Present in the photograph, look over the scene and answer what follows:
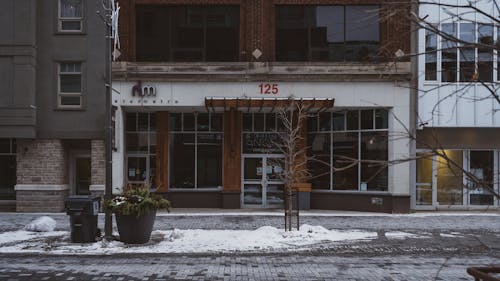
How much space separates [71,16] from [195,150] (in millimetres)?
7200

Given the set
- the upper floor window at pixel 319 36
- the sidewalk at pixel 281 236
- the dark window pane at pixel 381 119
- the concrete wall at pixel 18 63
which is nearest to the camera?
the sidewalk at pixel 281 236

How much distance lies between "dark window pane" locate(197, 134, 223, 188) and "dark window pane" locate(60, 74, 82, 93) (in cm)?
516

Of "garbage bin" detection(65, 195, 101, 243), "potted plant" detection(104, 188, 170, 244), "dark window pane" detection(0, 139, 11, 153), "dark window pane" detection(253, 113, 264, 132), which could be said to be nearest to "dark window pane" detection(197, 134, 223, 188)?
"dark window pane" detection(253, 113, 264, 132)

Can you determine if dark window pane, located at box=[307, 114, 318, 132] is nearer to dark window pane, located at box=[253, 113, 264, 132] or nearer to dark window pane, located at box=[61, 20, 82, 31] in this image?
dark window pane, located at box=[253, 113, 264, 132]

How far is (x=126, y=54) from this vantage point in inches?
804

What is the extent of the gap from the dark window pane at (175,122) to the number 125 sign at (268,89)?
3677 millimetres

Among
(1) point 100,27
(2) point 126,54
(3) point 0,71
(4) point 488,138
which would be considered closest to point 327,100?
(4) point 488,138

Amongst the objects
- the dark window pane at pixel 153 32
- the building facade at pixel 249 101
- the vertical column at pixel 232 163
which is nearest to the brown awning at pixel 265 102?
the building facade at pixel 249 101

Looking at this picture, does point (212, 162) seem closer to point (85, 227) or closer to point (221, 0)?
point (221, 0)

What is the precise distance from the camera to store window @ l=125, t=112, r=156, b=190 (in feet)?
69.6

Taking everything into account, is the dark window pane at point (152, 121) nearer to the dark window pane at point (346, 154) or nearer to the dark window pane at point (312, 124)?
the dark window pane at point (312, 124)

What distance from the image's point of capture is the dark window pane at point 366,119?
20.1 meters

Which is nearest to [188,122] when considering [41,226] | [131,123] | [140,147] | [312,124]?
[140,147]

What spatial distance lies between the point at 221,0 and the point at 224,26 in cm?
101
